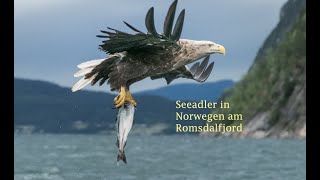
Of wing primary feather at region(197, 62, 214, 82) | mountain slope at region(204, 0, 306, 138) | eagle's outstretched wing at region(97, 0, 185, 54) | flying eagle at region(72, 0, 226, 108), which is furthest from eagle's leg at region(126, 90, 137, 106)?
mountain slope at region(204, 0, 306, 138)

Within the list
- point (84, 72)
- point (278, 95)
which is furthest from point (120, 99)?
point (278, 95)

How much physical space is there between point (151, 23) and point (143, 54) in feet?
1.38

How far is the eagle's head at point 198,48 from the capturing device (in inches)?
341

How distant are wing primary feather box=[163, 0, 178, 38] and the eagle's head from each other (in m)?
0.30

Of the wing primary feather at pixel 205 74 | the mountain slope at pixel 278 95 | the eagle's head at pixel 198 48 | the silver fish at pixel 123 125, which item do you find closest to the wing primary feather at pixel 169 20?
the eagle's head at pixel 198 48

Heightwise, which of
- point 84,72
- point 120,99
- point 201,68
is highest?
point 201,68

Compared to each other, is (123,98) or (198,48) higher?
(198,48)

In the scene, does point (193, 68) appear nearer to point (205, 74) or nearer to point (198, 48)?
point (205, 74)

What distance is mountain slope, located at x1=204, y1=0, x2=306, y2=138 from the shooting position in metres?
102

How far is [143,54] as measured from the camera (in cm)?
869

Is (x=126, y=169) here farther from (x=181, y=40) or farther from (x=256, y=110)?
(x=256, y=110)

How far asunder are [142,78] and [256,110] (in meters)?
104
